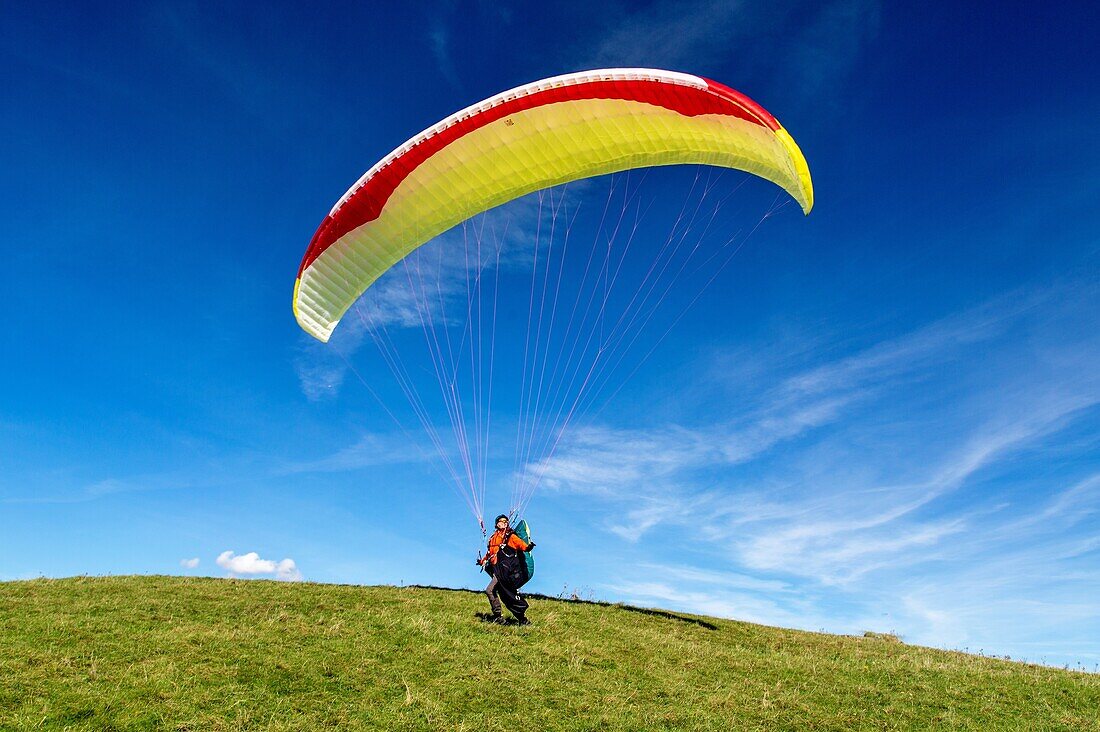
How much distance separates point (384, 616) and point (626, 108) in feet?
29.8

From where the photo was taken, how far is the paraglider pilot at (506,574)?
11.8 m

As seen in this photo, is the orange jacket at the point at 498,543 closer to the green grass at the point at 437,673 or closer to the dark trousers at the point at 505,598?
the dark trousers at the point at 505,598

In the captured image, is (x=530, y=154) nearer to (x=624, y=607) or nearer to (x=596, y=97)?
(x=596, y=97)

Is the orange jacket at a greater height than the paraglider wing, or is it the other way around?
the paraglider wing

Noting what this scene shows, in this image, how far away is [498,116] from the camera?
11.6 meters

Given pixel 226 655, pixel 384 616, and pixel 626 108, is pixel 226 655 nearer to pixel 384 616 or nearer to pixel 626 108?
pixel 384 616

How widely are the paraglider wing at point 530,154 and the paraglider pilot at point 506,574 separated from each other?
5.32m

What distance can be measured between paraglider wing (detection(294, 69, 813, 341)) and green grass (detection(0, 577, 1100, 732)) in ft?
18.1

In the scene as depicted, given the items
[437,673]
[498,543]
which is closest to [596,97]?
[498,543]

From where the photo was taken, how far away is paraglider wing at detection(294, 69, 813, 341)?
11406mm

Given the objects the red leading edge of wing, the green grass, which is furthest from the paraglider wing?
the green grass

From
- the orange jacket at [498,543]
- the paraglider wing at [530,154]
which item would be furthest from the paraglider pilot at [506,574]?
the paraglider wing at [530,154]

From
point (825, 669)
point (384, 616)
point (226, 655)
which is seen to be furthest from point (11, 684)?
point (825, 669)

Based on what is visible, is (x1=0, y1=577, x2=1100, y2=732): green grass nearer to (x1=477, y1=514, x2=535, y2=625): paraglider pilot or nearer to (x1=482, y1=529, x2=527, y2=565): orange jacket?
(x1=477, y1=514, x2=535, y2=625): paraglider pilot
